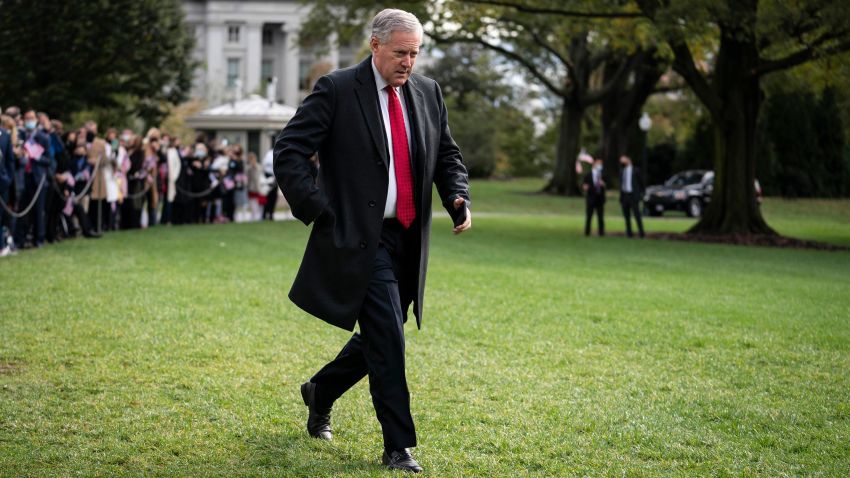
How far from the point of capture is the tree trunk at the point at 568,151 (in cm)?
5300

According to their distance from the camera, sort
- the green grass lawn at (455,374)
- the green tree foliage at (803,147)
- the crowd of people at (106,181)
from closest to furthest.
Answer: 1. the green grass lawn at (455,374)
2. the crowd of people at (106,181)
3. the green tree foliage at (803,147)

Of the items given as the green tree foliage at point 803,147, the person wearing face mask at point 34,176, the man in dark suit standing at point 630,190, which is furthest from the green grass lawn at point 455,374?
the green tree foliage at point 803,147

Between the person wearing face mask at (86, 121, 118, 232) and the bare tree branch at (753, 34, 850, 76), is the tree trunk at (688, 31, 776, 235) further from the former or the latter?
the person wearing face mask at (86, 121, 118, 232)

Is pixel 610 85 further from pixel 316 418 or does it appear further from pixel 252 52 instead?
pixel 252 52

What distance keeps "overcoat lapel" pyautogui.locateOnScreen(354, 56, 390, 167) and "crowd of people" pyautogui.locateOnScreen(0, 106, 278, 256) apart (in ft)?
40.1

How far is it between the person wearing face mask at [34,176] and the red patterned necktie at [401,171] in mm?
13449

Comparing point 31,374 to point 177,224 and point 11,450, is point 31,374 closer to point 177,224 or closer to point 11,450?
point 11,450

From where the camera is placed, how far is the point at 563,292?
14.5 meters

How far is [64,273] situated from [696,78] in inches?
695

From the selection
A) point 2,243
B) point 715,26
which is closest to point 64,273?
point 2,243

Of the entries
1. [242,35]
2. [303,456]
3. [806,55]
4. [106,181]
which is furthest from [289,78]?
[303,456]

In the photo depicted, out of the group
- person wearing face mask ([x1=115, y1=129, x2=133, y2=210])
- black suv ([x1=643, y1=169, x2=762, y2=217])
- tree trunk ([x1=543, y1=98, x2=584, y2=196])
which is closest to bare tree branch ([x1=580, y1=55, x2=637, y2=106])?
tree trunk ([x1=543, y1=98, x2=584, y2=196])

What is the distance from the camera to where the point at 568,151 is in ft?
177

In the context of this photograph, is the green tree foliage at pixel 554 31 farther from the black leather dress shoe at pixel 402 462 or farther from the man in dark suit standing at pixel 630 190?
the black leather dress shoe at pixel 402 462
